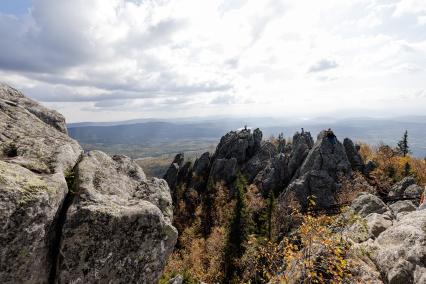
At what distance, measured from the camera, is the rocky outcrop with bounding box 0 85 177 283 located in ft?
31.9

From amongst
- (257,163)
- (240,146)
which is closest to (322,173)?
(257,163)

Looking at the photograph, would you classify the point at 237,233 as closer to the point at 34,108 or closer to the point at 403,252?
the point at 403,252

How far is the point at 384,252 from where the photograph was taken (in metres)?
17.1

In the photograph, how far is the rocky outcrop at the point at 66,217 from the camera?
9.73 metres

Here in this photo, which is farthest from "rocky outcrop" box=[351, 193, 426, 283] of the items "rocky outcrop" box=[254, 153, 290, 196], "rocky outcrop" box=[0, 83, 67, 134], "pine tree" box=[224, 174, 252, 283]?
"rocky outcrop" box=[254, 153, 290, 196]

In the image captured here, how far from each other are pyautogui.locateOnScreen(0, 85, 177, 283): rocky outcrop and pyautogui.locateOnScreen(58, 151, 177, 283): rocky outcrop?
1.2 inches

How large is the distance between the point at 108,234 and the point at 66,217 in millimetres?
1501

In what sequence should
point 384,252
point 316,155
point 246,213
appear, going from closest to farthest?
point 384,252
point 246,213
point 316,155

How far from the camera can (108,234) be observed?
11.5 metres

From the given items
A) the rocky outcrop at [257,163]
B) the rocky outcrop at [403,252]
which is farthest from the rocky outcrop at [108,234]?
the rocky outcrop at [257,163]

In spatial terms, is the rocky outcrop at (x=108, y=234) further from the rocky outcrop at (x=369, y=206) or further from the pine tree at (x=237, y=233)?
A: the pine tree at (x=237, y=233)

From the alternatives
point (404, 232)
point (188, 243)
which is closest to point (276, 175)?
point (188, 243)

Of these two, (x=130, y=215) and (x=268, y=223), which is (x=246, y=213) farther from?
(x=130, y=215)

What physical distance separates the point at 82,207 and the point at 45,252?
5.74 ft
